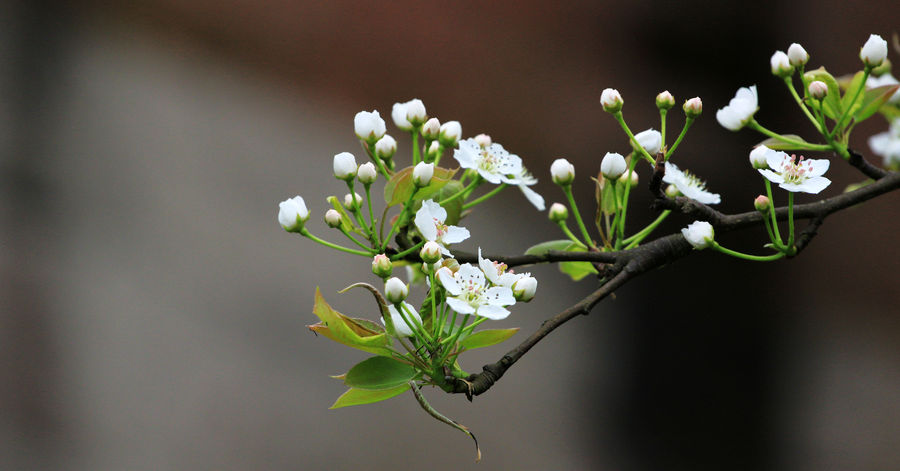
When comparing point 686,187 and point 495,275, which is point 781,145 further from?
A: point 495,275

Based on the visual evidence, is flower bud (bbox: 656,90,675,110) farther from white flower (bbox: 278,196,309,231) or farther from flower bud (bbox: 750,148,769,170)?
white flower (bbox: 278,196,309,231)

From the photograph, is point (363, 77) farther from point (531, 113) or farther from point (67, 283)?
point (67, 283)

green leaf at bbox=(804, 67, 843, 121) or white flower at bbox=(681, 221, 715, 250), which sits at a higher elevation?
green leaf at bbox=(804, 67, 843, 121)

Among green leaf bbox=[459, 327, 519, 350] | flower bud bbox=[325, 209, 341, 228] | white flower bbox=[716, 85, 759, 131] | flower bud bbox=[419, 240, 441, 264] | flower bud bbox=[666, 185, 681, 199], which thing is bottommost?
green leaf bbox=[459, 327, 519, 350]

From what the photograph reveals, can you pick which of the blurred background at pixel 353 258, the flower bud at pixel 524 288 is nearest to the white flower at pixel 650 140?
the flower bud at pixel 524 288

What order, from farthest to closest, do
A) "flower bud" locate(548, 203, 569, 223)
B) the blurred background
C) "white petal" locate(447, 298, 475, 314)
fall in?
the blurred background < "flower bud" locate(548, 203, 569, 223) < "white petal" locate(447, 298, 475, 314)

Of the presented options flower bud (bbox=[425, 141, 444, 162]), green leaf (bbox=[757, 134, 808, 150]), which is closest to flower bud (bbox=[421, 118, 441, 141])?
flower bud (bbox=[425, 141, 444, 162])
